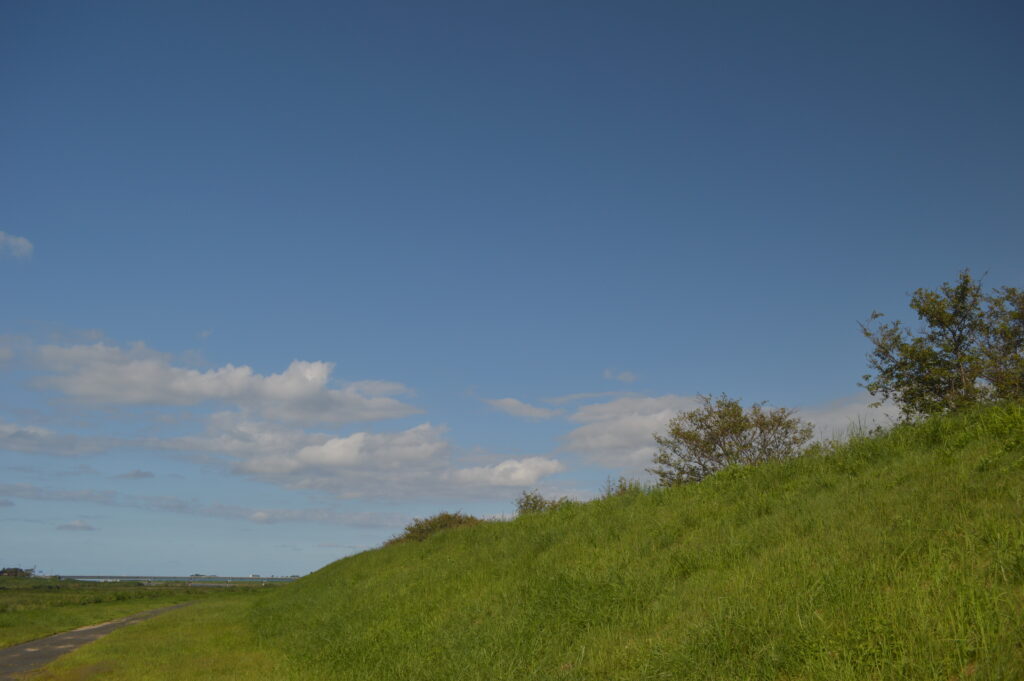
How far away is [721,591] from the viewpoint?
843 centimetres

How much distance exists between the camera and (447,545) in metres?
22.1

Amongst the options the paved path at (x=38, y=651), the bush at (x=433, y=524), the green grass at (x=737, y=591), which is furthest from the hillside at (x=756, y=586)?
the bush at (x=433, y=524)

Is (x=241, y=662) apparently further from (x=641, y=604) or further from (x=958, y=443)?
(x=958, y=443)

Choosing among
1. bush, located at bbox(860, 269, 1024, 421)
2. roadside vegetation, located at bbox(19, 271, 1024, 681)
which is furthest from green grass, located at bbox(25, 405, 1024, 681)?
bush, located at bbox(860, 269, 1024, 421)

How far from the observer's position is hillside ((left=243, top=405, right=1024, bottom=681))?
237 inches

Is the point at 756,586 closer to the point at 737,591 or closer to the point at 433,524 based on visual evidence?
the point at 737,591

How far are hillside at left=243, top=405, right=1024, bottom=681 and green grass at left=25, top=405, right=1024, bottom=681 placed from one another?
0.11 ft

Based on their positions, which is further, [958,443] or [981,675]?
[958,443]

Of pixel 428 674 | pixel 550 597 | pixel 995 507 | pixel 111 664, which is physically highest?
pixel 995 507

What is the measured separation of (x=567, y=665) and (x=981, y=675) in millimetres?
5072

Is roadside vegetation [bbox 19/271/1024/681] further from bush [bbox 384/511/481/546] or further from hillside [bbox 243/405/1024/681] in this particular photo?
bush [bbox 384/511/481/546]

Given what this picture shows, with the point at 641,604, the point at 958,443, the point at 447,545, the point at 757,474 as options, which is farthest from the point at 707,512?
the point at 447,545

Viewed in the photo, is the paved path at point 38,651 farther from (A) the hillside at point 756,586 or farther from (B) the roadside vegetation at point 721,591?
(A) the hillside at point 756,586

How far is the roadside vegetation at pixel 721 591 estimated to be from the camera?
6105mm
